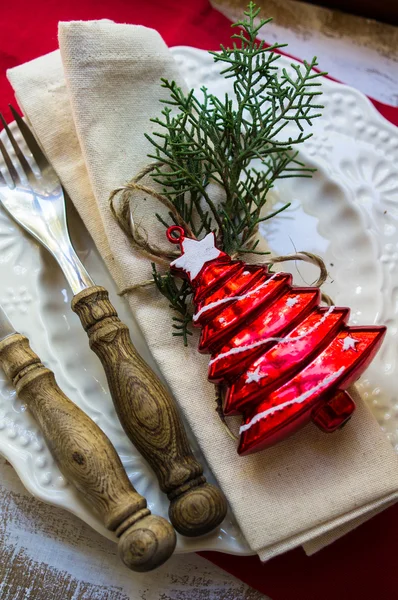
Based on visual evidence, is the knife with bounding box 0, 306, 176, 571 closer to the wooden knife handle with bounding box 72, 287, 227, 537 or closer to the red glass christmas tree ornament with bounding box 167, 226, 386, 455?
the wooden knife handle with bounding box 72, 287, 227, 537

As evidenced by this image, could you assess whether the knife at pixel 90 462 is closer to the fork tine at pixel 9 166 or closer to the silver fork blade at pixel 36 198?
the silver fork blade at pixel 36 198

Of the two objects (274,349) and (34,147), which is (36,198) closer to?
(34,147)

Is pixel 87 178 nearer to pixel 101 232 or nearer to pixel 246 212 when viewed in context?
pixel 101 232

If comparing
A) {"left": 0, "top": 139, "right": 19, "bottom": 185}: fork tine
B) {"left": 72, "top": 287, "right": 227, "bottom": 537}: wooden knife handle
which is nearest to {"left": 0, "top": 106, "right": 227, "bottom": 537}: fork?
{"left": 72, "top": 287, "right": 227, "bottom": 537}: wooden knife handle

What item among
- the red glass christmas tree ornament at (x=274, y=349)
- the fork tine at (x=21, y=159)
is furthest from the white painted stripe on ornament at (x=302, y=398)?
the fork tine at (x=21, y=159)

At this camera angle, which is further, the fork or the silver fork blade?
the silver fork blade
